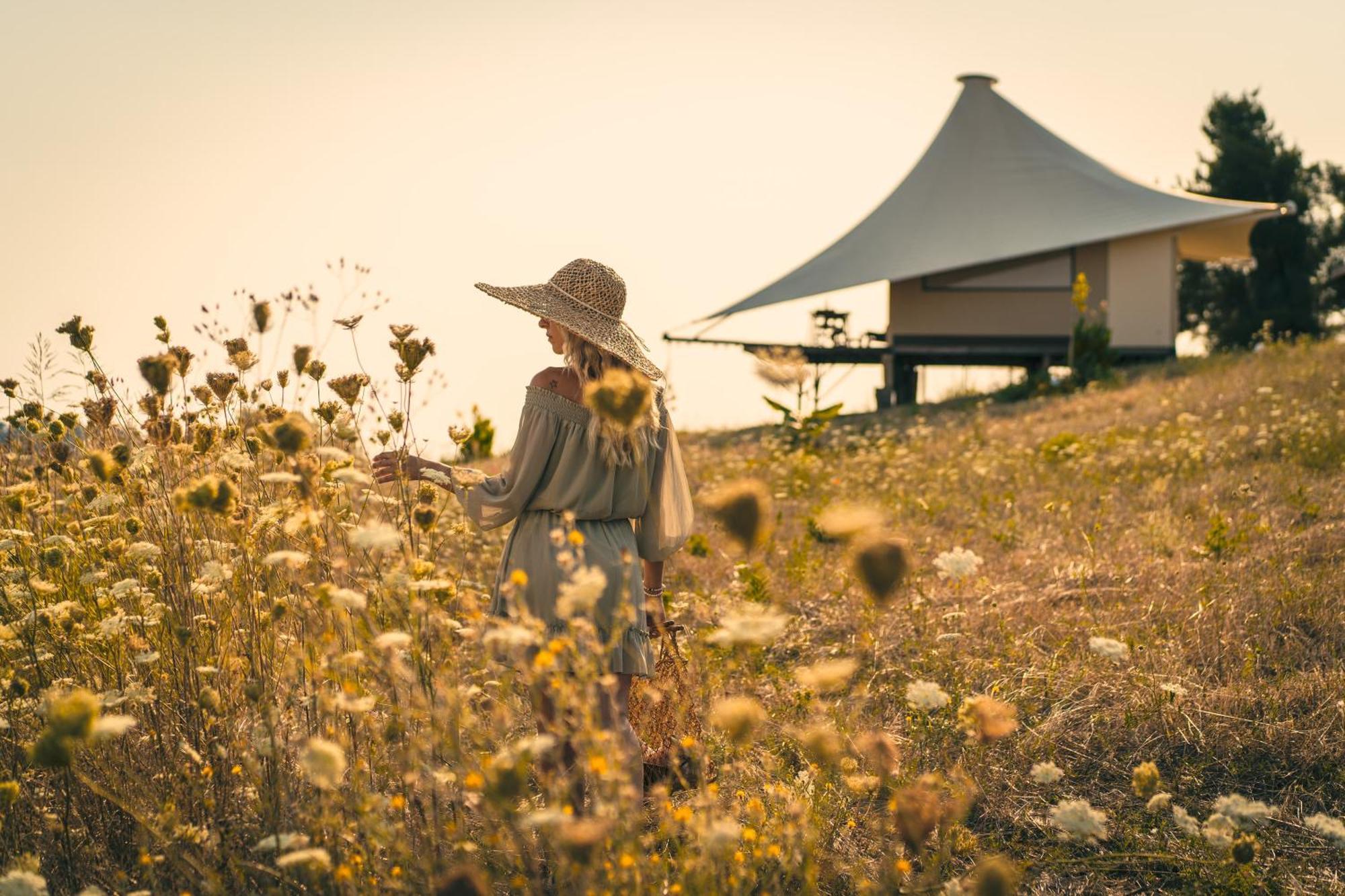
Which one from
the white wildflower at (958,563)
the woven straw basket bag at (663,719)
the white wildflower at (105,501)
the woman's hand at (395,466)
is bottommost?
the woven straw basket bag at (663,719)

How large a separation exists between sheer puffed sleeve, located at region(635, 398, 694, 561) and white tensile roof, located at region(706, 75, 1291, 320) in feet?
47.0

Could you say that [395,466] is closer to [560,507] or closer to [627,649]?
[560,507]

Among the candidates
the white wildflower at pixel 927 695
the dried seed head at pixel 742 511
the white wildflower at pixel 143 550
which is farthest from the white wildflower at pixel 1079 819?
the white wildflower at pixel 143 550

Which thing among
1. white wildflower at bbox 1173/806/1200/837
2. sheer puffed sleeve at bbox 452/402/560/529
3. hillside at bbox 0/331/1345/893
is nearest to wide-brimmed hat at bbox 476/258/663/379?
sheer puffed sleeve at bbox 452/402/560/529

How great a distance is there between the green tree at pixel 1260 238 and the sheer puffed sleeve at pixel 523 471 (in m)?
24.8

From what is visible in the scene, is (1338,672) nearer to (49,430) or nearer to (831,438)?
(49,430)

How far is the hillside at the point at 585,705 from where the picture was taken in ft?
6.77

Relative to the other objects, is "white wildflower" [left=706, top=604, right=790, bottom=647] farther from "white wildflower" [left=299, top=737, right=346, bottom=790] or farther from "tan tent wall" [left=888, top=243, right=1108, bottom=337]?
"tan tent wall" [left=888, top=243, right=1108, bottom=337]

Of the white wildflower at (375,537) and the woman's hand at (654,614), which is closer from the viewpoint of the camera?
the white wildflower at (375,537)

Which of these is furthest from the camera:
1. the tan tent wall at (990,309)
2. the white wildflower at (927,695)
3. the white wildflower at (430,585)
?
the tan tent wall at (990,309)

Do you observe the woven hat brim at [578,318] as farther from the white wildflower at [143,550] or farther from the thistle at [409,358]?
the white wildflower at [143,550]

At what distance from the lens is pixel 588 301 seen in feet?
10.3

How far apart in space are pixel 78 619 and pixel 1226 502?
16.7 ft

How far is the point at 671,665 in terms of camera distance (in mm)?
3371
